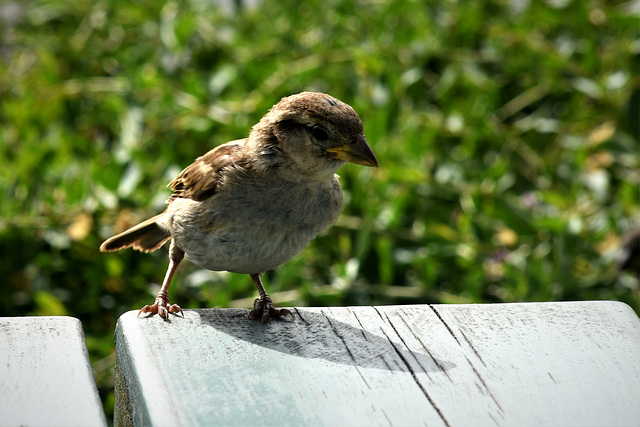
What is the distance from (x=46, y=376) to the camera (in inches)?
64.7

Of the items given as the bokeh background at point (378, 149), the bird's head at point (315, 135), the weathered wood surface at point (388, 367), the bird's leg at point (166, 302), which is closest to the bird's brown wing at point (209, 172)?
the bird's head at point (315, 135)

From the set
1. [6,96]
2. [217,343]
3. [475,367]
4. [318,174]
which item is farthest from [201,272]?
[6,96]

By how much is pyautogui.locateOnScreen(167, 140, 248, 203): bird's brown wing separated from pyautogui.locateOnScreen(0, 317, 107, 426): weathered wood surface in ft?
2.45

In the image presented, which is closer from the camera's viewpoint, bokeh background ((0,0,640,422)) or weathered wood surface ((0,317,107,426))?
weathered wood surface ((0,317,107,426))

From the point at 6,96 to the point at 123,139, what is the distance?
1.82 meters

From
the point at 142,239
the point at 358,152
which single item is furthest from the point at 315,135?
the point at 142,239

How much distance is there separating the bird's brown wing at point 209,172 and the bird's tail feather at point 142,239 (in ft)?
1.12

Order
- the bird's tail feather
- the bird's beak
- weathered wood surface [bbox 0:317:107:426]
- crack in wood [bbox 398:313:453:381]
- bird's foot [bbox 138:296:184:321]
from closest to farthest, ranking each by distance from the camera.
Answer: weathered wood surface [bbox 0:317:107:426] < crack in wood [bbox 398:313:453:381] < bird's foot [bbox 138:296:184:321] < the bird's beak < the bird's tail feather

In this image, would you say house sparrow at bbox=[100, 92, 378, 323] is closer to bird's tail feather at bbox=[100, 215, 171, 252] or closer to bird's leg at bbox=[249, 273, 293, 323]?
bird's leg at bbox=[249, 273, 293, 323]

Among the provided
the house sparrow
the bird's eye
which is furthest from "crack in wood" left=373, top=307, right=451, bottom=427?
the bird's eye

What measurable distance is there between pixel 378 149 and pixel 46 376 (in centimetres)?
227

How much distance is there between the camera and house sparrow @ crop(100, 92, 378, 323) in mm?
2336

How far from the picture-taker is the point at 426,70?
487cm

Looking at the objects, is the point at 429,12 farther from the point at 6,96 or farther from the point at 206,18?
the point at 6,96
